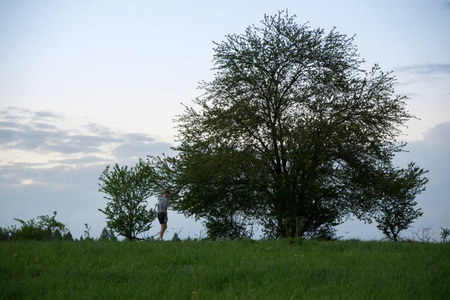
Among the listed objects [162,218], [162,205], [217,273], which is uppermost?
[162,205]

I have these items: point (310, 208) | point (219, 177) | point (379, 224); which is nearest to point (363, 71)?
point (310, 208)

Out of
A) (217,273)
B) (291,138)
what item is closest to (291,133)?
(291,138)

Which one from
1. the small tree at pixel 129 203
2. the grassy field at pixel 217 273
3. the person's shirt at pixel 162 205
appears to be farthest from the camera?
the small tree at pixel 129 203

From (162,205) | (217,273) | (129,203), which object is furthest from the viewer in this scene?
(129,203)

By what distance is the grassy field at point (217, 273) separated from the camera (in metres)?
7.34

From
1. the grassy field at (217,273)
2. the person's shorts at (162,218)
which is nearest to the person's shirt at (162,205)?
the person's shorts at (162,218)

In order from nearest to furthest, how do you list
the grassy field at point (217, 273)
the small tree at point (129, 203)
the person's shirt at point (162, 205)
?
1. the grassy field at point (217, 273)
2. the person's shirt at point (162, 205)
3. the small tree at point (129, 203)

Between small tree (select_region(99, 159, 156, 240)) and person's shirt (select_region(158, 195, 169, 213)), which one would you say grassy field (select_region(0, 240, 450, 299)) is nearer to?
person's shirt (select_region(158, 195, 169, 213))

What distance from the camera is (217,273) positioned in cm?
874

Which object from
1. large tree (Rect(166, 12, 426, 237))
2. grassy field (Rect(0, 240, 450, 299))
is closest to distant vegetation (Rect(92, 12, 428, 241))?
large tree (Rect(166, 12, 426, 237))

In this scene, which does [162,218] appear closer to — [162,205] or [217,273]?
[162,205]

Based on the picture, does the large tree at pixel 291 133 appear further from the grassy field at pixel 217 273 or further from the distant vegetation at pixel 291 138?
the grassy field at pixel 217 273

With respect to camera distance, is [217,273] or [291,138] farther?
[291,138]

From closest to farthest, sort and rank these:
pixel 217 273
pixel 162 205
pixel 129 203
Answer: pixel 217 273
pixel 162 205
pixel 129 203
